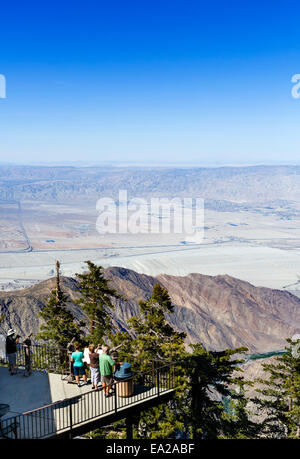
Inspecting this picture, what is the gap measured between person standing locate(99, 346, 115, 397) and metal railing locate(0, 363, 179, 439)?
0.64 feet

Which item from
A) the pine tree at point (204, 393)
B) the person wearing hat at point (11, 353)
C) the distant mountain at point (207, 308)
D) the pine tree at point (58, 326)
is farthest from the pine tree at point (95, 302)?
the distant mountain at point (207, 308)

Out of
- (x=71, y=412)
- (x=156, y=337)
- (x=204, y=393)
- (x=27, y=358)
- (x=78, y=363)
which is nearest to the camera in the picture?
(x=71, y=412)

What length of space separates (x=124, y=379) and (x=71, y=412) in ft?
7.73

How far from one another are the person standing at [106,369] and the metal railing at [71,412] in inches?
7.6

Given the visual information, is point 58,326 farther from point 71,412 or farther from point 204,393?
point 71,412

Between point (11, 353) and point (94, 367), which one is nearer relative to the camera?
point (94, 367)

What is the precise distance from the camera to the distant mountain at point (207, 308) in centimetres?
7781

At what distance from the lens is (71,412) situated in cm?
1235

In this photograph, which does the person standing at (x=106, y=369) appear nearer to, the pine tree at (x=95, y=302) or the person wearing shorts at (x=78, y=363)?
the person wearing shorts at (x=78, y=363)

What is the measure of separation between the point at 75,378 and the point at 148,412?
6466 millimetres

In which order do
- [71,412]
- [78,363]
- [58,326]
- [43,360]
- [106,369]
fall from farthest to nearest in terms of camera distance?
[58,326] < [43,360] < [78,363] < [106,369] < [71,412]

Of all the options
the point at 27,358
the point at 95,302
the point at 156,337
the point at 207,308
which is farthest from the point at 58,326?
the point at 207,308

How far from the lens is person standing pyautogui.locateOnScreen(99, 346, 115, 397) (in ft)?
45.8
